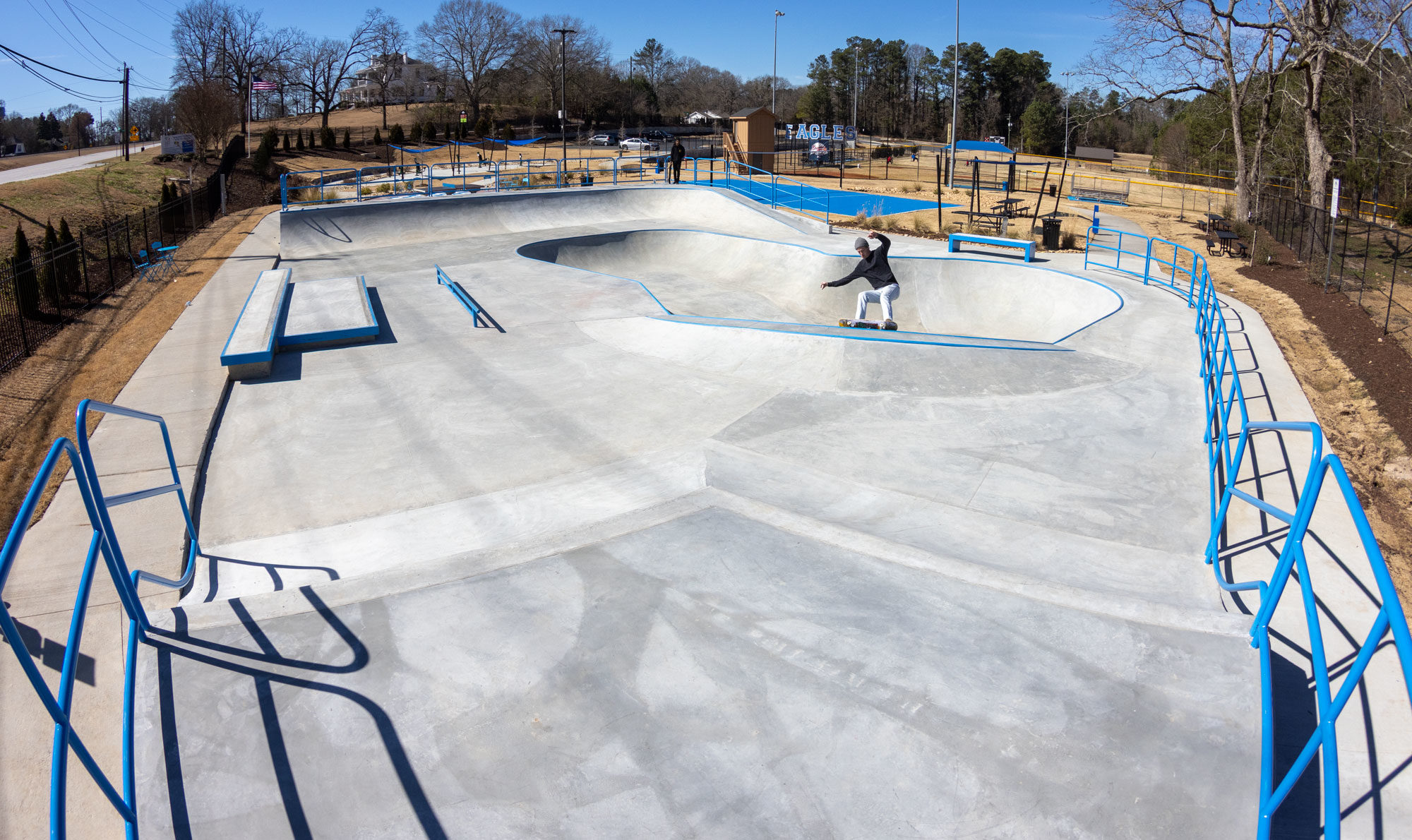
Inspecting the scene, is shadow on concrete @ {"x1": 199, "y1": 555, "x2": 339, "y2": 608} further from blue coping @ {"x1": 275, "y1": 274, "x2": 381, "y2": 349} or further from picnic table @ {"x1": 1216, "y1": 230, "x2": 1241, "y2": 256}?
picnic table @ {"x1": 1216, "y1": 230, "x2": 1241, "y2": 256}

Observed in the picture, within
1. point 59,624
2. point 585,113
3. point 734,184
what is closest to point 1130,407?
point 59,624

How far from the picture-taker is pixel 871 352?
35.8 ft

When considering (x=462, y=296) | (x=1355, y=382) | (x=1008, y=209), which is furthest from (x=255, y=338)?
(x=1008, y=209)

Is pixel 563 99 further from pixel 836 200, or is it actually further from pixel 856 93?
pixel 856 93

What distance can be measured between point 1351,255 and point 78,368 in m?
28.3

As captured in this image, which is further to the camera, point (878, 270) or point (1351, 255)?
point (1351, 255)

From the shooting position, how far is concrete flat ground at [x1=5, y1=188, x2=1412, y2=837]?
3551mm

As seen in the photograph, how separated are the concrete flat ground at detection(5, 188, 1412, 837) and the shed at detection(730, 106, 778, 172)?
121 feet

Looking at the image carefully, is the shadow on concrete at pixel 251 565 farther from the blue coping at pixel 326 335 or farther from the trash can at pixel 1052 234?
the trash can at pixel 1052 234

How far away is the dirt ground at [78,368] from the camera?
9609mm

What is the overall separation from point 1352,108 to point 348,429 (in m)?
42.5

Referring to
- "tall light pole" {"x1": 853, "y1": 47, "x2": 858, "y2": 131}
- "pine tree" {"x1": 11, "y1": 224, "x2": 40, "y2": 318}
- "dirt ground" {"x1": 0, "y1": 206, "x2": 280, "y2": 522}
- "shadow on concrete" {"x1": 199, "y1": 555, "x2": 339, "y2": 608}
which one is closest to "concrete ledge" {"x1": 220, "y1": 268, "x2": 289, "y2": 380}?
"dirt ground" {"x1": 0, "y1": 206, "x2": 280, "y2": 522}

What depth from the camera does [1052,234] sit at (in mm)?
21922

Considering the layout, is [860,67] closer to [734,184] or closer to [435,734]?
[734,184]
